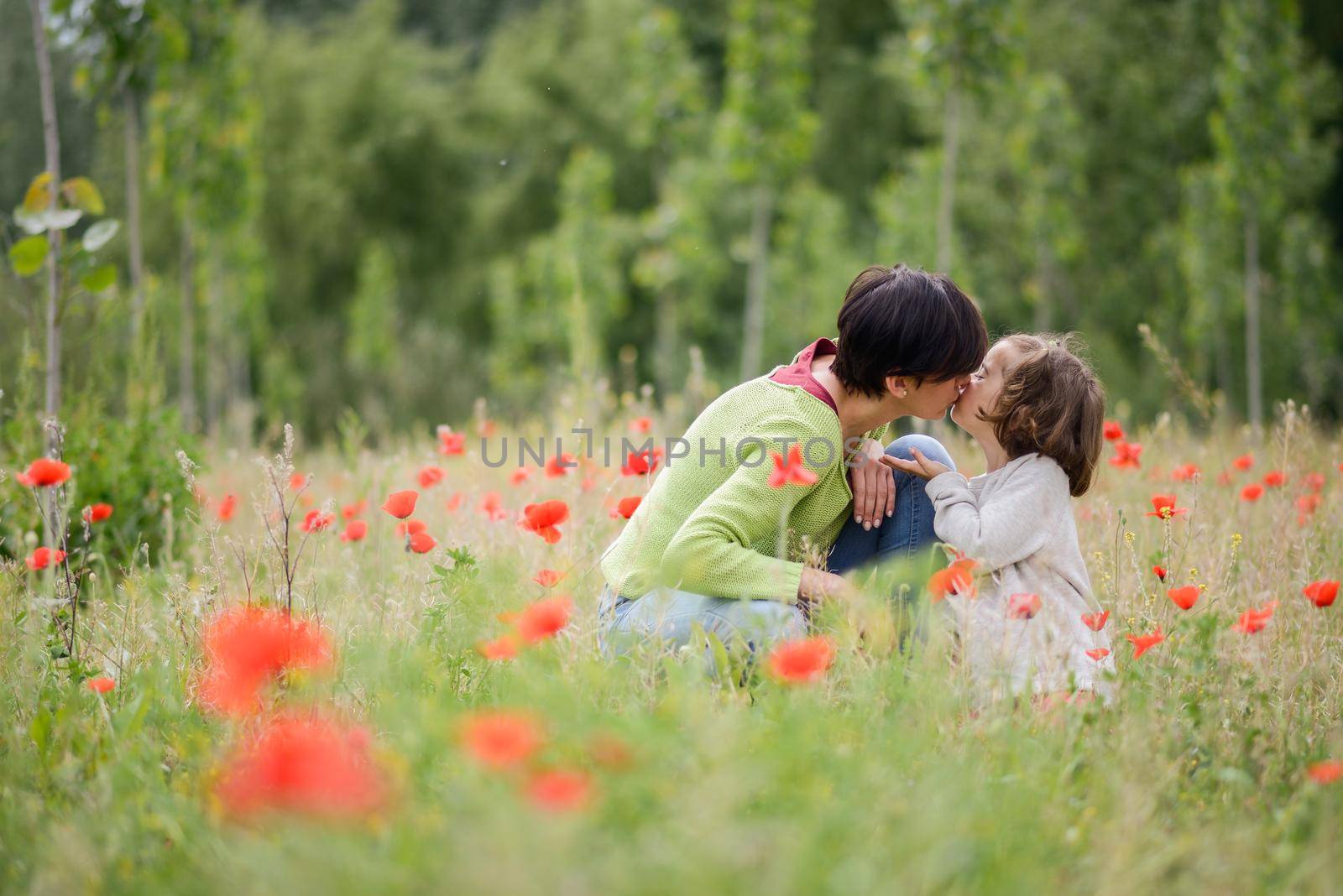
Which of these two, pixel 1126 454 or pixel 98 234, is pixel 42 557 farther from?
pixel 1126 454

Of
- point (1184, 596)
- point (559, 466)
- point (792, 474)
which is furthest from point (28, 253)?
point (1184, 596)

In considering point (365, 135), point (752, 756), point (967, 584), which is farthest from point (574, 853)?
point (365, 135)

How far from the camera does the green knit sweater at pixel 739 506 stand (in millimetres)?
2297

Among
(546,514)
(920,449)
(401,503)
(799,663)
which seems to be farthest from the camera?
(920,449)

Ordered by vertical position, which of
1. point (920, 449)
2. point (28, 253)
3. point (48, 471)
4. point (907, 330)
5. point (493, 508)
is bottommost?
point (493, 508)

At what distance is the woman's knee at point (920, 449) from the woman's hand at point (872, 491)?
0.14 metres

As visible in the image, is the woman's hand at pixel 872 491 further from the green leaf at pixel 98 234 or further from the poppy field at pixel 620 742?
the green leaf at pixel 98 234

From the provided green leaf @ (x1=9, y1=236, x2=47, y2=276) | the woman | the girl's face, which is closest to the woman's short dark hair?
the woman

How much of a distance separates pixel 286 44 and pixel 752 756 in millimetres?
19919

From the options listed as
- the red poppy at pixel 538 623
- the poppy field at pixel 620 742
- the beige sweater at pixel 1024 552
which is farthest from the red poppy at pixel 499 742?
the beige sweater at pixel 1024 552

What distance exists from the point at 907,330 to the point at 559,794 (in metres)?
1.58

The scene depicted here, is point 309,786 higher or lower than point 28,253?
lower

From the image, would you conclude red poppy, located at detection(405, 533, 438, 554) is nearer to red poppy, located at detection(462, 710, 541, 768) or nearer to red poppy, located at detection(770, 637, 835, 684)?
red poppy, located at detection(770, 637, 835, 684)

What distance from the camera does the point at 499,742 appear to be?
46.1 inches
